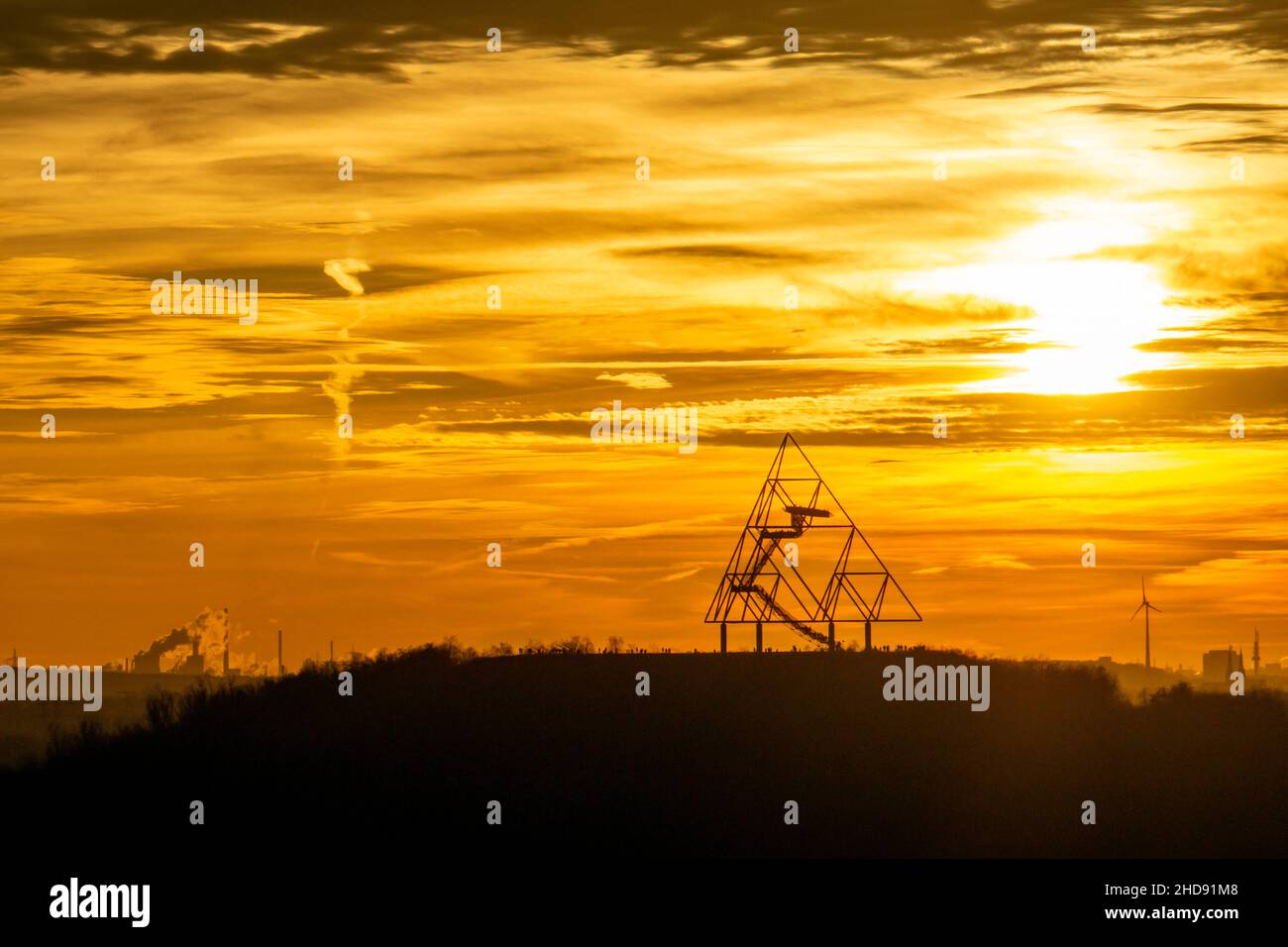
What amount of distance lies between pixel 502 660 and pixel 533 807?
35.1 ft

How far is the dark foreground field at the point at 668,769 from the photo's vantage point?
50188mm

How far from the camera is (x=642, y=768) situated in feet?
173

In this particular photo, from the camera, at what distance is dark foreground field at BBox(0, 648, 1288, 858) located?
50188 millimetres

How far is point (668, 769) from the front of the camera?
52.8 m

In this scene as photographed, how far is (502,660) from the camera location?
6100cm
